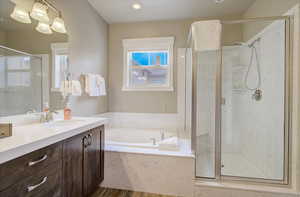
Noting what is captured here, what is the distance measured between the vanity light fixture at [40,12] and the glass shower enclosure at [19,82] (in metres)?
0.44

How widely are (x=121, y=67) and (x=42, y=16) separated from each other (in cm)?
163

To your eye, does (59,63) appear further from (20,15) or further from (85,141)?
(85,141)

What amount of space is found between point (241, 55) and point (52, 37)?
8.87ft

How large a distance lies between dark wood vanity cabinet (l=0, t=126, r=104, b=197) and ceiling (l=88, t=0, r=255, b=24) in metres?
2.12

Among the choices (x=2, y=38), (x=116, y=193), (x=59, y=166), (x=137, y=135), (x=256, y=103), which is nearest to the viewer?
(x=59, y=166)

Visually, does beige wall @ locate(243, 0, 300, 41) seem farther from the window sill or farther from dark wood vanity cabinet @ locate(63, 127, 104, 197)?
dark wood vanity cabinet @ locate(63, 127, 104, 197)

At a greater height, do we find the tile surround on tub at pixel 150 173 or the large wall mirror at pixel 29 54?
the large wall mirror at pixel 29 54

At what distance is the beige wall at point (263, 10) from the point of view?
6.02ft

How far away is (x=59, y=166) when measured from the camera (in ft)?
3.92

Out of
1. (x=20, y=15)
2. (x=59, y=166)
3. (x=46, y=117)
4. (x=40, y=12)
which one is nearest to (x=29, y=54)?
(x=20, y=15)

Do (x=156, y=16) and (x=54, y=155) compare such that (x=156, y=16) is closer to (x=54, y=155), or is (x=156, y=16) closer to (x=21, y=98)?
(x=21, y=98)

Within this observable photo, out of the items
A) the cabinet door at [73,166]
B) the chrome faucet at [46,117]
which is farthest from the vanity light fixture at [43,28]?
the cabinet door at [73,166]

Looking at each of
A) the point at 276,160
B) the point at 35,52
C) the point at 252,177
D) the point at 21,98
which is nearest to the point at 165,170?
the point at 252,177

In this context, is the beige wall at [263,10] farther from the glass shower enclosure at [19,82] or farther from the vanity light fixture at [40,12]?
the glass shower enclosure at [19,82]
